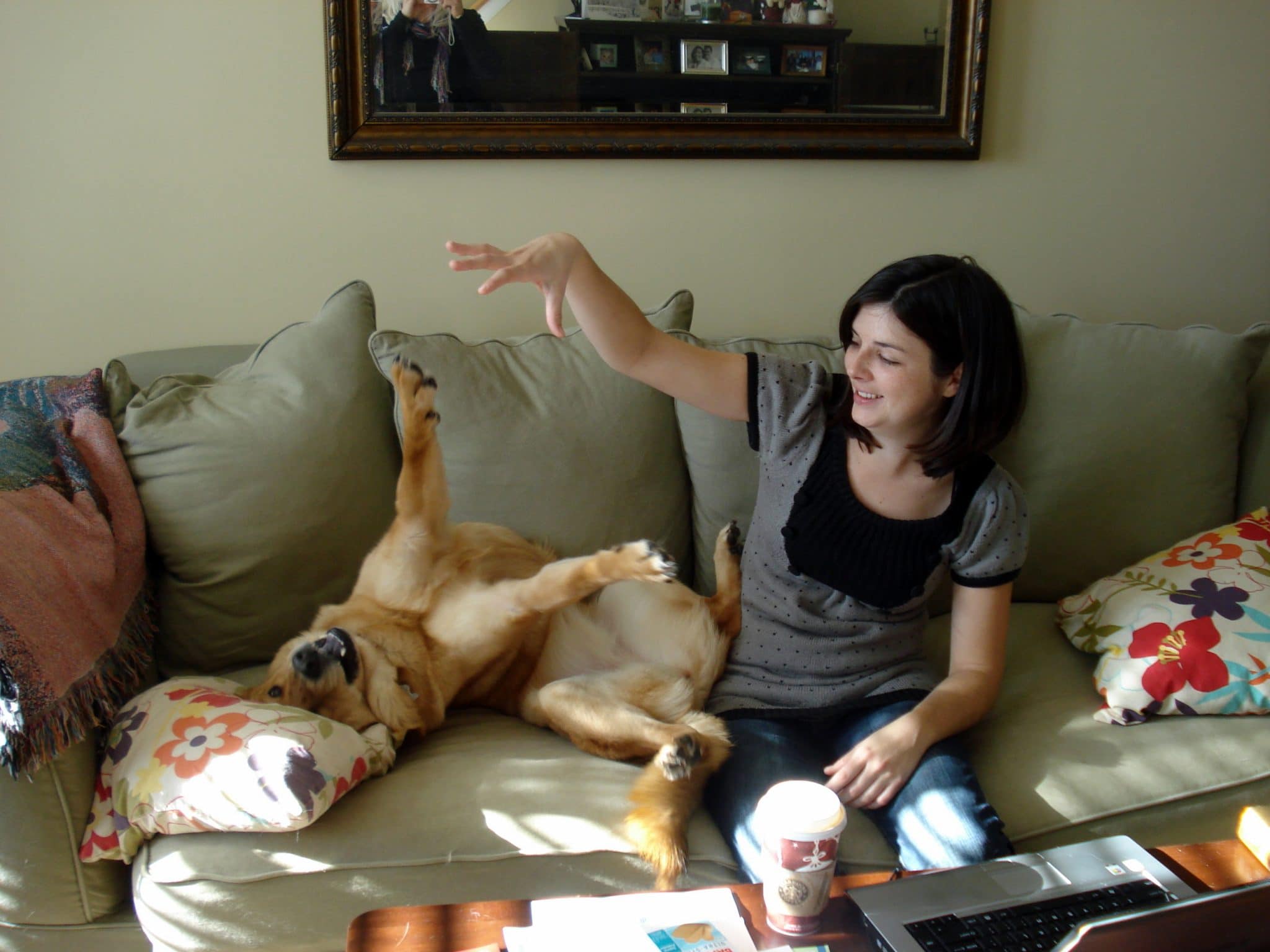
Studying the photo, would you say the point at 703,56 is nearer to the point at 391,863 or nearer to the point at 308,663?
the point at 308,663

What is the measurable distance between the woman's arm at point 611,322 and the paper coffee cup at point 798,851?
2.20 ft

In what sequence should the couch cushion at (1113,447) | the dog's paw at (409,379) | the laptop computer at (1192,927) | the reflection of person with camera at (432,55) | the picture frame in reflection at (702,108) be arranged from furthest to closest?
the picture frame in reflection at (702,108), the reflection of person with camera at (432,55), the couch cushion at (1113,447), the dog's paw at (409,379), the laptop computer at (1192,927)

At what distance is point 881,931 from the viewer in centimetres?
95

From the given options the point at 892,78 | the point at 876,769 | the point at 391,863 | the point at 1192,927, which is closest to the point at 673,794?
the point at 876,769

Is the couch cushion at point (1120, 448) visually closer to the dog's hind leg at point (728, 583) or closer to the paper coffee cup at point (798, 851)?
the dog's hind leg at point (728, 583)

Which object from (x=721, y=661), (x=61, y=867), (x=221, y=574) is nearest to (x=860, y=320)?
(x=721, y=661)

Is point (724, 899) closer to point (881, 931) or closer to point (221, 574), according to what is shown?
point (881, 931)

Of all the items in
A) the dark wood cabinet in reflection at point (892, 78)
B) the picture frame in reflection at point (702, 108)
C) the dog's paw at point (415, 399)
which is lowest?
the dog's paw at point (415, 399)

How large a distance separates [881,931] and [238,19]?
6.61ft

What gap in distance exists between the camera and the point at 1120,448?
1900mm

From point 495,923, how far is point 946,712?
2.42 feet

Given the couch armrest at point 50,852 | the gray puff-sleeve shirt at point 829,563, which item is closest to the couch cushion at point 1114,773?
the gray puff-sleeve shirt at point 829,563

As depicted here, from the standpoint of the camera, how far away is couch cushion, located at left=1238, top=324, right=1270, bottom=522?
1.94 m

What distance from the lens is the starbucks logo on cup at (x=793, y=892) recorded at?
95 cm
